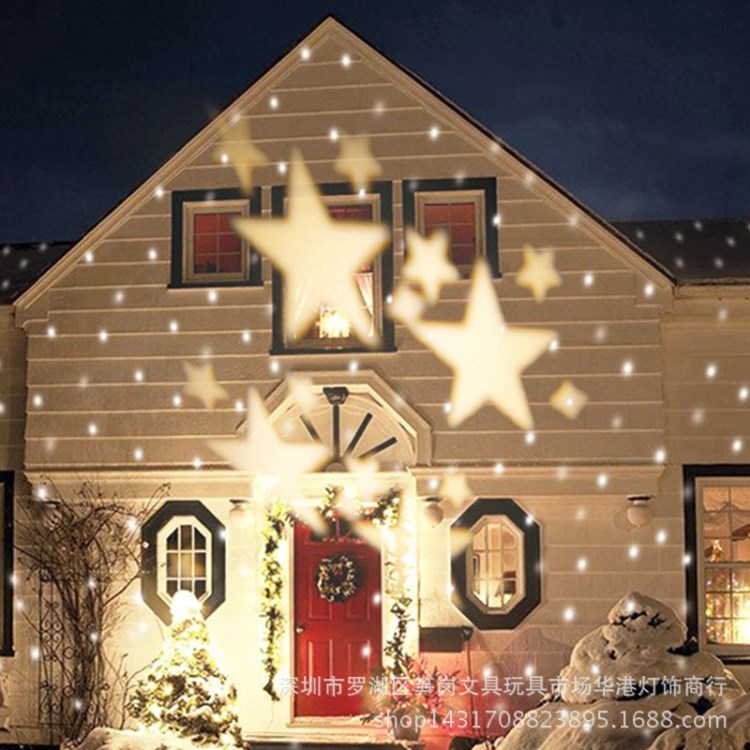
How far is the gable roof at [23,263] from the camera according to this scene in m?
14.7

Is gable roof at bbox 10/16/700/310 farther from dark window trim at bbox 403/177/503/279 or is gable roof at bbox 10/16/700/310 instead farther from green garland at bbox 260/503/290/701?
green garland at bbox 260/503/290/701

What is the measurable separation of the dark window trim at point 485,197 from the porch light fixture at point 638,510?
8.70 ft

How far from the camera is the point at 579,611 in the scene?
1311 cm

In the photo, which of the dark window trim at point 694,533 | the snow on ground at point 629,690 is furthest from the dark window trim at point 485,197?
the snow on ground at point 629,690

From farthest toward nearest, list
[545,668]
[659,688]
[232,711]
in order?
[545,668] → [232,711] → [659,688]

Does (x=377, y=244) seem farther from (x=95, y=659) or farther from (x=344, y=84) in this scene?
→ (x=95, y=659)

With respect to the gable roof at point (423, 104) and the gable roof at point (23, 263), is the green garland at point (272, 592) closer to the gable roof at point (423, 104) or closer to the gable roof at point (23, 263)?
the gable roof at point (423, 104)

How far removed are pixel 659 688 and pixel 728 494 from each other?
5.13 metres

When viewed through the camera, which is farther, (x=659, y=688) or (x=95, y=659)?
(x=95, y=659)

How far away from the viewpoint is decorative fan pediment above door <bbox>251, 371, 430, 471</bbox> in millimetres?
13273

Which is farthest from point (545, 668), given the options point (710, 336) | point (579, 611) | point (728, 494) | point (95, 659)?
point (95, 659)

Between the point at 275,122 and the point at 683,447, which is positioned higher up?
the point at 275,122

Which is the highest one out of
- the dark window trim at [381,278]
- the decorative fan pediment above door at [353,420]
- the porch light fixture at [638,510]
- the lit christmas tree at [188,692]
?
the dark window trim at [381,278]

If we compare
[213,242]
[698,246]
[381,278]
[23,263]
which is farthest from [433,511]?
[23,263]
